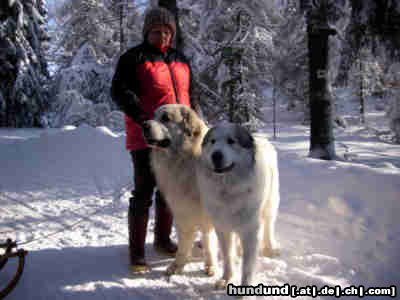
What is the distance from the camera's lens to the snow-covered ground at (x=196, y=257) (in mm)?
2477

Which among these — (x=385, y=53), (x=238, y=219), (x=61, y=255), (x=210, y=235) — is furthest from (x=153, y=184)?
(x=385, y=53)

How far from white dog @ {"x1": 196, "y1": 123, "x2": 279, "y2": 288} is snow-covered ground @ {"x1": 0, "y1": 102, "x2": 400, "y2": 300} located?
483 millimetres

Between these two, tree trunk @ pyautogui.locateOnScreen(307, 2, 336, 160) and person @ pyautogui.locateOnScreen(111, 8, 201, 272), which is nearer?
person @ pyautogui.locateOnScreen(111, 8, 201, 272)

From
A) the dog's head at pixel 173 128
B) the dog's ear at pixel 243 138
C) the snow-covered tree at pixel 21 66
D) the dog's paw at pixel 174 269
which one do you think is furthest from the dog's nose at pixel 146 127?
the snow-covered tree at pixel 21 66

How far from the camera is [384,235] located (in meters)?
2.98

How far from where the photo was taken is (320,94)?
19.4ft

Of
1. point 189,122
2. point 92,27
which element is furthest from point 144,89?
point 92,27

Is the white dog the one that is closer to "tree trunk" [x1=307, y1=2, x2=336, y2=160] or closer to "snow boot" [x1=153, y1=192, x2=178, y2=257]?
"snow boot" [x1=153, y1=192, x2=178, y2=257]

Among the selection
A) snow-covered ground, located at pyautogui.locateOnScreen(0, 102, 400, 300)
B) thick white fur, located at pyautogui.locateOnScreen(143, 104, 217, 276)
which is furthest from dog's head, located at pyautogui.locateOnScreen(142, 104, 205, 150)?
snow-covered ground, located at pyautogui.locateOnScreen(0, 102, 400, 300)

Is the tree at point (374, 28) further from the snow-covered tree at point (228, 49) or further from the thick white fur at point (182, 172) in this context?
the snow-covered tree at point (228, 49)

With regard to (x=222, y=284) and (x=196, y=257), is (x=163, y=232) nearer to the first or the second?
(x=196, y=257)

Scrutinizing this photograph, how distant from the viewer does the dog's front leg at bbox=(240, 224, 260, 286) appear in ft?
7.54

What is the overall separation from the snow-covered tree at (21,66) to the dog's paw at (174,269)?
1469cm

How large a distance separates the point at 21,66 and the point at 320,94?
14025 millimetres
